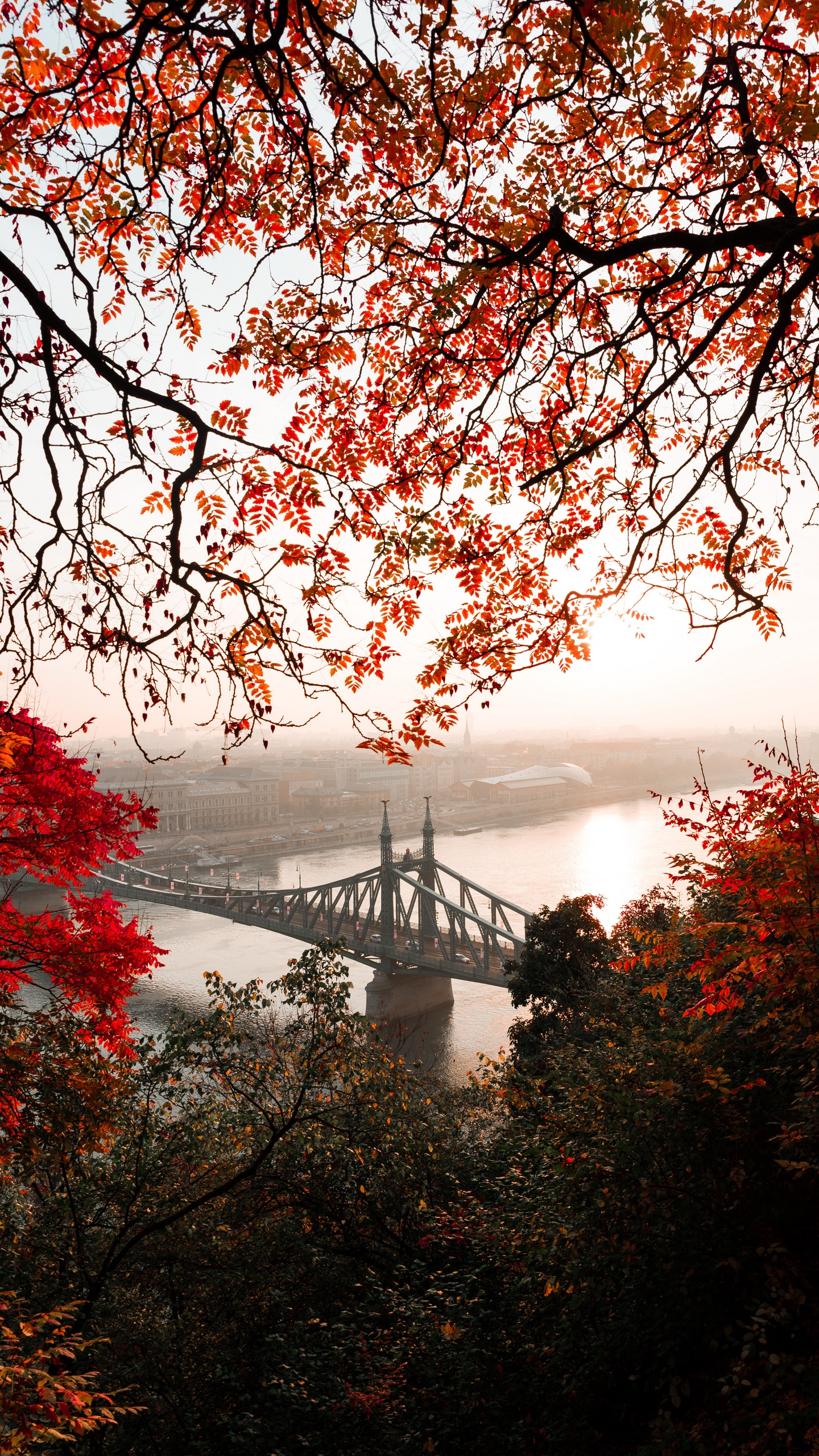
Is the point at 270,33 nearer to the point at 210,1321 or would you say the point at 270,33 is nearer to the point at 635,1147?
the point at 635,1147

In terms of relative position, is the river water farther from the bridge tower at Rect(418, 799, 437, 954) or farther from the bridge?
the bridge tower at Rect(418, 799, 437, 954)

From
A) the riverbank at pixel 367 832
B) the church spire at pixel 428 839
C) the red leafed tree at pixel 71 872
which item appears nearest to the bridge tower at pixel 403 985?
the church spire at pixel 428 839

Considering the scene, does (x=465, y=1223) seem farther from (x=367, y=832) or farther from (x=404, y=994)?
(x=367, y=832)

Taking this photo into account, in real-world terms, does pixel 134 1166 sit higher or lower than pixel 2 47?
lower

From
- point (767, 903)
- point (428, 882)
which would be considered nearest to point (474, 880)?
Answer: point (428, 882)

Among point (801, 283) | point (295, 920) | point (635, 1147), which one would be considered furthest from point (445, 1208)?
point (295, 920)
